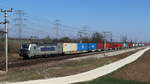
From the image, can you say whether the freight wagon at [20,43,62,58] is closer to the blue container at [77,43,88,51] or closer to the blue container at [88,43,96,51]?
the blue container at [77,43,88,51]

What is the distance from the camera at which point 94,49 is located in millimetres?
87438

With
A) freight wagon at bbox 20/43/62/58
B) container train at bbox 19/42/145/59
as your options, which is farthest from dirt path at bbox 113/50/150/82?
container train at bbox 19/42/145/59

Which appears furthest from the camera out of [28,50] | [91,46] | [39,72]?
[91,46]

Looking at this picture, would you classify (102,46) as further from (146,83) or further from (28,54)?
(146,83)

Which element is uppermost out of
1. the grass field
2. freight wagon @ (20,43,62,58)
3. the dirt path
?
freight wagon @ (20,43,62,58)

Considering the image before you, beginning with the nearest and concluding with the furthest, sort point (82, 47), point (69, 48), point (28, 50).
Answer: point (28, 50)
point (69, 48)
point (82, 47)

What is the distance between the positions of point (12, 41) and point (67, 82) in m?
53.7

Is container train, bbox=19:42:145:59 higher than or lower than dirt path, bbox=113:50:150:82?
higher

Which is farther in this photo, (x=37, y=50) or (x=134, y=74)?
(x=37, y=50)

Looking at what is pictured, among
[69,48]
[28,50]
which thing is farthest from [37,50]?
[69,48]

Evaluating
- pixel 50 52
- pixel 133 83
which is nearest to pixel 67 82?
pixel 133 83

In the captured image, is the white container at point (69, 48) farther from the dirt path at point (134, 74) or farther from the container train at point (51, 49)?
the dirt path at point (134, 74)

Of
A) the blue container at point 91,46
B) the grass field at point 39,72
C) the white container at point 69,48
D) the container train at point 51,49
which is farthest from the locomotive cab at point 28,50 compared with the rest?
the blue container at point 91,46

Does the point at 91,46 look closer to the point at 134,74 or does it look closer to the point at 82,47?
the point at 82,47
